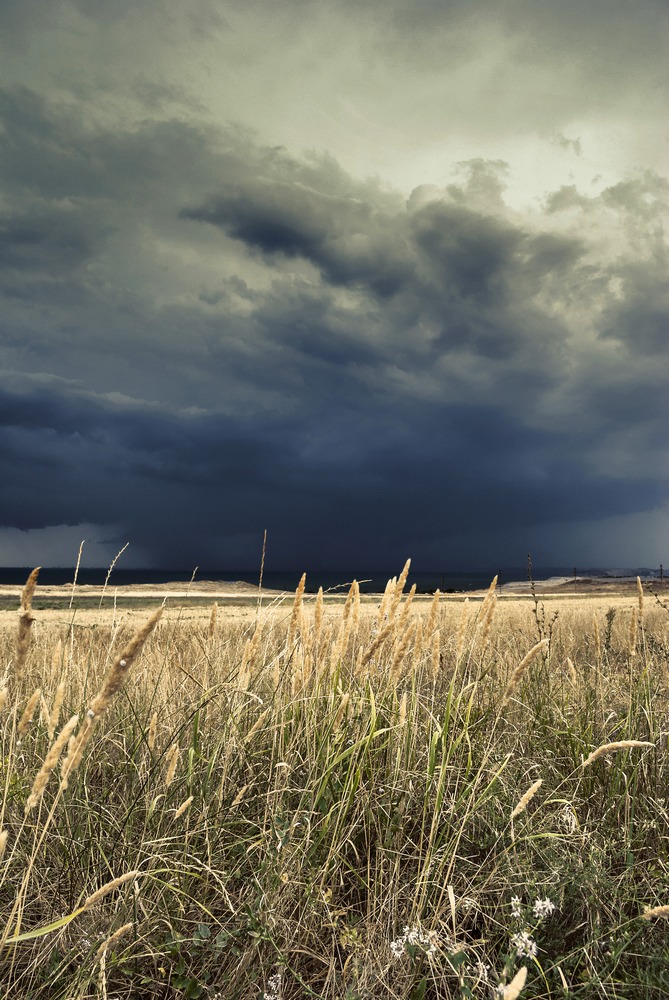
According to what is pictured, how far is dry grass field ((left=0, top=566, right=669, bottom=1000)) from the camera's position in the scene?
2293 millimetres

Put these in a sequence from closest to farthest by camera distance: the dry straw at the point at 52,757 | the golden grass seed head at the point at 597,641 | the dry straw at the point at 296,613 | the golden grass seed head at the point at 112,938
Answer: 1. the dry straw at the point at 52,757
2. the golden grass seed head at the point at 112,938
3. the dry straw at the point at 296,613
4. the golden grass seed head at the point at 597,641

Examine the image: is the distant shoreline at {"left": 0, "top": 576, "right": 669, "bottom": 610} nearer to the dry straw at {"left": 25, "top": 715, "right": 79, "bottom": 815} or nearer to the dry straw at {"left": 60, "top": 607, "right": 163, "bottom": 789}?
the dry straw at {"left": 60, "top": 607, "right": 163, "bottom": 789}

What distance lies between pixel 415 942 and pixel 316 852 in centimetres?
59

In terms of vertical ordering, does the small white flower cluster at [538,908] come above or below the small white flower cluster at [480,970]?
above

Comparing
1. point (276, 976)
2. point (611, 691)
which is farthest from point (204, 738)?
point (611, 691)

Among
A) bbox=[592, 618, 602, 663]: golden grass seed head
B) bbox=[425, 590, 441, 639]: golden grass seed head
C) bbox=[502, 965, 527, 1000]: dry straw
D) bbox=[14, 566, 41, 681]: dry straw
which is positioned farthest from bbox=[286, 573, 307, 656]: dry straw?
bbox=[592, 618, 602, 663]: golden grass seed head

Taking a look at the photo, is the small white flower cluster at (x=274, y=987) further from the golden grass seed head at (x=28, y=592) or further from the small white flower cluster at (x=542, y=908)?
the golden grass seed head at (x=28, y=592)

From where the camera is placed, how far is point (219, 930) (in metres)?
2.52

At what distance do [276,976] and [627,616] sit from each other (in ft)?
45.4

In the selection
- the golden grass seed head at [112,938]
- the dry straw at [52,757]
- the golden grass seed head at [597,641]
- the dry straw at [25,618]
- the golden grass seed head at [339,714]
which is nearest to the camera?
the dry straw at [52,757]

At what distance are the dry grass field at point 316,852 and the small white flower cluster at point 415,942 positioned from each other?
2 cm

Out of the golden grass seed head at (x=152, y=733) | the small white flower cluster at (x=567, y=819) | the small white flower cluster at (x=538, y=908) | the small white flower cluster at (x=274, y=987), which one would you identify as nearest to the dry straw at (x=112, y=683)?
the golden grass seed head at (x=152, y=733)

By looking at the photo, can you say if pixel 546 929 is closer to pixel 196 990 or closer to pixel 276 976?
pixel 276 976

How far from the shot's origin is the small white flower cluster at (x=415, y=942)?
88.0 inches
